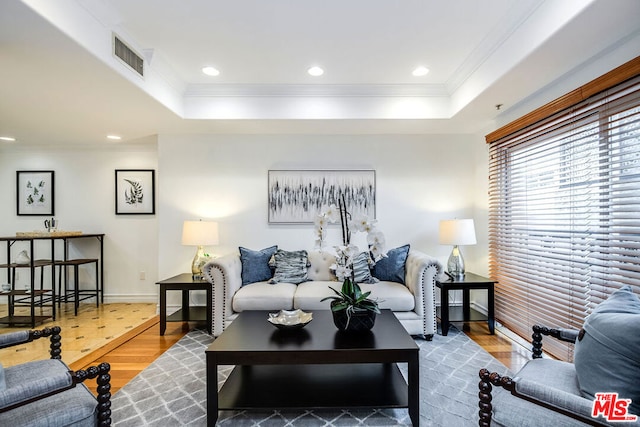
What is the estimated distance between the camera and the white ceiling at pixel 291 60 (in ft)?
6.53

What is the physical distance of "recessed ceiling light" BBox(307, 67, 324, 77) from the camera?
2.98 m

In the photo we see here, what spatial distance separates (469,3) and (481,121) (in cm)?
178

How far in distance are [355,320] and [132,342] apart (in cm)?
242

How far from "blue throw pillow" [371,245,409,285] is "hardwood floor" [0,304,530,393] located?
896 millimetres

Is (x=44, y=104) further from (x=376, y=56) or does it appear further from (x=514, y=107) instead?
(x=514, y=107)

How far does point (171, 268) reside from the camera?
409 centimetres

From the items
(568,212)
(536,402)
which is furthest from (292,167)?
(536,402)

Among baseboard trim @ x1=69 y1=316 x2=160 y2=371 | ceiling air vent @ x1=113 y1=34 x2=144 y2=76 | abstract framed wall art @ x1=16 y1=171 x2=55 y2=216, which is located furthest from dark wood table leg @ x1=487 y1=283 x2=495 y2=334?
abstract framed wall art @ x1=16 y1=171 x2=55 y2=216

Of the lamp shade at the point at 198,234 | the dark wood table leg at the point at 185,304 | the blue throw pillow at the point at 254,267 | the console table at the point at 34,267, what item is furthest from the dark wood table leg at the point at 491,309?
the console table at the point at 34,267

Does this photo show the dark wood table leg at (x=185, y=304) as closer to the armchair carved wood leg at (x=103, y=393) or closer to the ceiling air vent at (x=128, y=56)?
the armchair carved wood leg at (x=103, y=393)

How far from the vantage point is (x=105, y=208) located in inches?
183

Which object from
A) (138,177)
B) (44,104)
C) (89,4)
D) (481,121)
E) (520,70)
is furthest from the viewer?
(138,177)

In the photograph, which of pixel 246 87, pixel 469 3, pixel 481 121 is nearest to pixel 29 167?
pixel 246 87

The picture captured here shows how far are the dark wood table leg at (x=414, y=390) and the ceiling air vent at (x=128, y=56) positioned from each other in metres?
2.96
